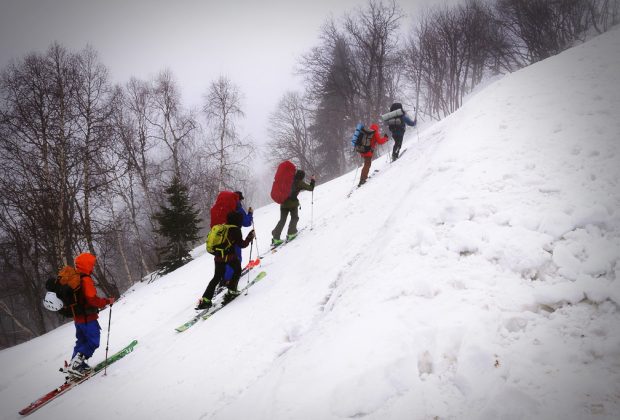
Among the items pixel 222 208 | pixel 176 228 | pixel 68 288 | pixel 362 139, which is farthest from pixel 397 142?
pixel 176 228

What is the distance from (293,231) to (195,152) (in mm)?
17414

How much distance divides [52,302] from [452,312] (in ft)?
21.3

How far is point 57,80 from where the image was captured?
13.3 m

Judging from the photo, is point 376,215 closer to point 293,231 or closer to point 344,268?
point 344,268

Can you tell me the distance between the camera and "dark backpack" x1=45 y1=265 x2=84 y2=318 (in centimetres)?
501

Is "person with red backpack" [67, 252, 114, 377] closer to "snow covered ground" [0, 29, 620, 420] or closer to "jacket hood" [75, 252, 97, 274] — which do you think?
"jacket hood" [75, 252, 97, 274]

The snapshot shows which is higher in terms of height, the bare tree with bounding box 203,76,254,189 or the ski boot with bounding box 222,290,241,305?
the bare tree with bounding box 203,76,254,189

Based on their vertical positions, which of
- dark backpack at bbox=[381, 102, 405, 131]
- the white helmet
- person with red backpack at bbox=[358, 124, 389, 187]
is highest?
dark backpack at bbox=[381, 102, 405, 131]

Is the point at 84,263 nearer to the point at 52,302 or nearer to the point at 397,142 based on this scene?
the point at 52,302

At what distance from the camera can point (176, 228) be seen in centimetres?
1497

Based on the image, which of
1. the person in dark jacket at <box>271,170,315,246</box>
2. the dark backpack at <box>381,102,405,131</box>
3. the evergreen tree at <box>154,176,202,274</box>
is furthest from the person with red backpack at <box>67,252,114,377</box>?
the dark backpack at <box>381,102,405,131</box>

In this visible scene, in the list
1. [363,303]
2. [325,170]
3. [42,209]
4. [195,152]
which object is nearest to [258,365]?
[363,303]

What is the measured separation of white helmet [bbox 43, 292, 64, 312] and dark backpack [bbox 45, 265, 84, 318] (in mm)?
68

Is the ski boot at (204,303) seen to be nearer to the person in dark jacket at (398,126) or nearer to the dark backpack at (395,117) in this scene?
the dark backpack at (395,117)
